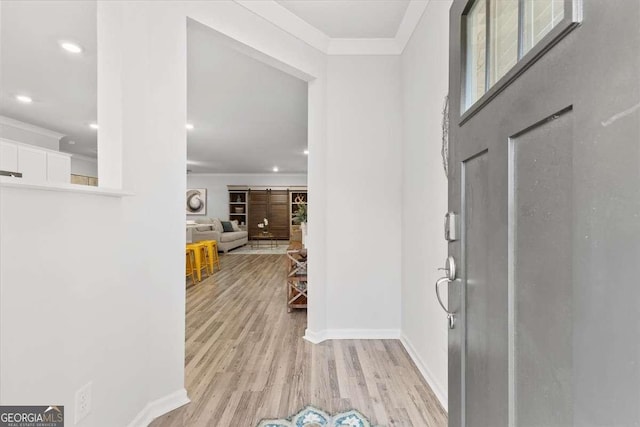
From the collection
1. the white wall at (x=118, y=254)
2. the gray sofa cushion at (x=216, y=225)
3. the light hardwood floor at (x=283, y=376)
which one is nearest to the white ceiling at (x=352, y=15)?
the white wall at (x=118, y=254)

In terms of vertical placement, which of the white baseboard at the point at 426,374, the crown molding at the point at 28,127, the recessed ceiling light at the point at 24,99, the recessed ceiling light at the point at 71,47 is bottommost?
the white baseboard at the point at 426,374

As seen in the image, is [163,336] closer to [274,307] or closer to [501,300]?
[501,300]

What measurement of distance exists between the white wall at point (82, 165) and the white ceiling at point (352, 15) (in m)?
7.07

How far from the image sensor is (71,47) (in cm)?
261

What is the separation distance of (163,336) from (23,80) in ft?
12.5

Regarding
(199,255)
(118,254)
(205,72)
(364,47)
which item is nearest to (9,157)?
→ (118,254)

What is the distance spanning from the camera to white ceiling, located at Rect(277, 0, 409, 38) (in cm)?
209

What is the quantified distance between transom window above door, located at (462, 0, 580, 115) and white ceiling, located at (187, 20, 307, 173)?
5.22 feet

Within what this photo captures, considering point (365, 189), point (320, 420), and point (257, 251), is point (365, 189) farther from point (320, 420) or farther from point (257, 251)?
point (257, 251)

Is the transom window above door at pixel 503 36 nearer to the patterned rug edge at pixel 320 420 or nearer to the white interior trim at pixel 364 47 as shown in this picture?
the patterned rug edge at pixel 320 420

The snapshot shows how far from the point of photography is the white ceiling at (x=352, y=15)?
82.1 inches

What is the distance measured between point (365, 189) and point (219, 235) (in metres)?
6.19

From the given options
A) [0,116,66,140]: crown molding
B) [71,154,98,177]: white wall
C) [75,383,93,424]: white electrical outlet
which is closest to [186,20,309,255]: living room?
[75,383,93,424]: white electrical outlet

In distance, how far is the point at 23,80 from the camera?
3318 mm
